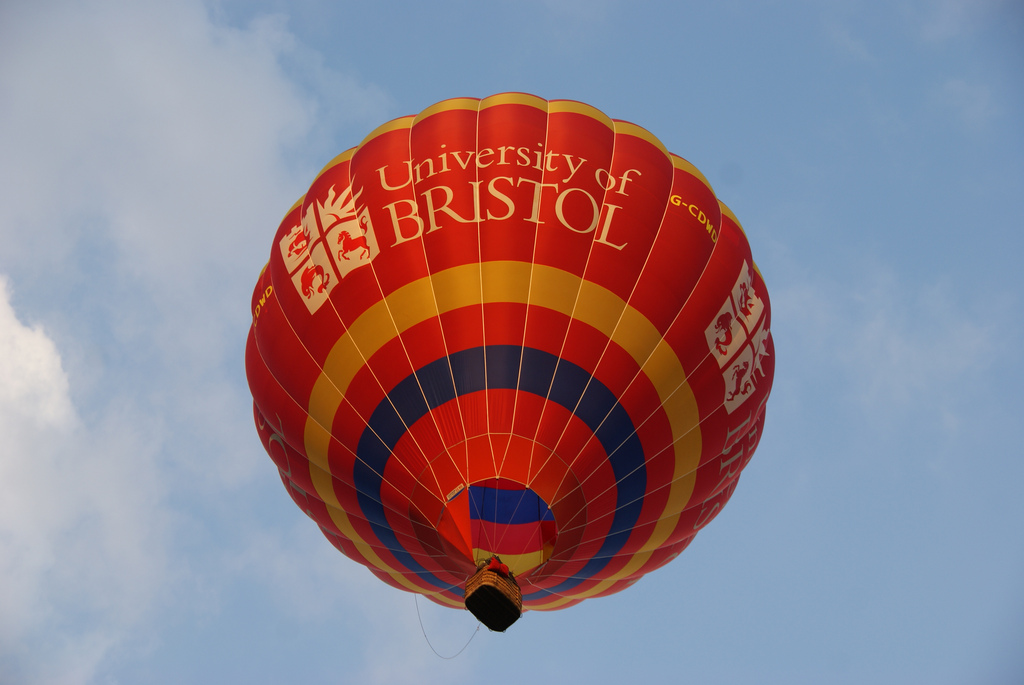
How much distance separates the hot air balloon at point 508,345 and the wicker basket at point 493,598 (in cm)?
2

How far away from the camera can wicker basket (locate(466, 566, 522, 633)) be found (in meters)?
8.18

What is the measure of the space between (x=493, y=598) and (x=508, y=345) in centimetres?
244

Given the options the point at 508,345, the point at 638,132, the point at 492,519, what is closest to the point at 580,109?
the point at 638,132

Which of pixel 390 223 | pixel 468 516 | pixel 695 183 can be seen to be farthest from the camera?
pixel 695 183

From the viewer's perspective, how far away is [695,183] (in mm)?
10234

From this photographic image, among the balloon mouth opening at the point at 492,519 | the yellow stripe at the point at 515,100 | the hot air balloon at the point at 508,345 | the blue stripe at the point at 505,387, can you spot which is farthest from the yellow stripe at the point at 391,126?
the balloon mouth opening at the point at 492,519

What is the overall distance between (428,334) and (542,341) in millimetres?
Answer: 1154

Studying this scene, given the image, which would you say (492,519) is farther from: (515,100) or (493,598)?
(515,100)

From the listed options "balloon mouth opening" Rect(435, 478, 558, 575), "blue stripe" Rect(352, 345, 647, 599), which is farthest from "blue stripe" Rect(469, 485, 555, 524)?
"blue stripe" Rect(352, 345, 647, 599)

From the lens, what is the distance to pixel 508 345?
8734 millimetres

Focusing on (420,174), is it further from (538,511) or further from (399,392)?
(538,511)

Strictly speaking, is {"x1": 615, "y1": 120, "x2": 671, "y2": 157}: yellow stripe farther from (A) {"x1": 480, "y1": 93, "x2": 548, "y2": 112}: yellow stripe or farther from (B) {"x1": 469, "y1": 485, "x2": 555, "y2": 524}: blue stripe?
(B) {"x1": 469, "y1": 485, "x2": 555, "y2": 524}: blue stripe

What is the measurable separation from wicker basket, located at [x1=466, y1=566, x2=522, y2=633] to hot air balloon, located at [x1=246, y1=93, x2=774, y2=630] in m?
0.02

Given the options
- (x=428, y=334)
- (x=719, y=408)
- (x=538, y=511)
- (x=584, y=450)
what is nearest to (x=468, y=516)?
(x=538, y=511)
